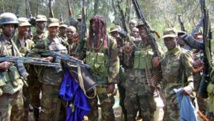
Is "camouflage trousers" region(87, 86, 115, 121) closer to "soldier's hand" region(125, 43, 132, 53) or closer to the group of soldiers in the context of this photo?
the group of soldiers

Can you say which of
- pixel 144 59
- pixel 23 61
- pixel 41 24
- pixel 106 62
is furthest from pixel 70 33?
pixel 144 59

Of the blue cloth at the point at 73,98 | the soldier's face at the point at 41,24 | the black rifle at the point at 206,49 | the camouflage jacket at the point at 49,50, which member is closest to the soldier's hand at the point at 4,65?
the camouflage jacket at the point at 49,50

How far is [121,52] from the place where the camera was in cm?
591

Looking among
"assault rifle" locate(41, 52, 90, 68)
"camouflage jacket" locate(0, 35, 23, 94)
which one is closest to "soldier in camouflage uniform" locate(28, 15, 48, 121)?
"assault rifle" locate(41, 52, 90, 68)

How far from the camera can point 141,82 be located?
5414 mm

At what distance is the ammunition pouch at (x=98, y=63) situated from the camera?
5.25 meters

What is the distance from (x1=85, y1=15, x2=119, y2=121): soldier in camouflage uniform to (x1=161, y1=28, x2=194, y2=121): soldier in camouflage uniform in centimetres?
103

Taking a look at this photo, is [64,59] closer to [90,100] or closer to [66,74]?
[66,74]

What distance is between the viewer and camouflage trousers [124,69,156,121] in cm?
538

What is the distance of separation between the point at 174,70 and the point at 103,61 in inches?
56.3

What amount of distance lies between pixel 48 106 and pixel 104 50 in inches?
62.2

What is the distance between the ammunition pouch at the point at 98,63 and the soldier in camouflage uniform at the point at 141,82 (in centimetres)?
60

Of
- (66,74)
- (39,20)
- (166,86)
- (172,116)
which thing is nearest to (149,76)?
(166,86)

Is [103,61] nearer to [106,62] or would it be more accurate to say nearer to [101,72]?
[106,62]
